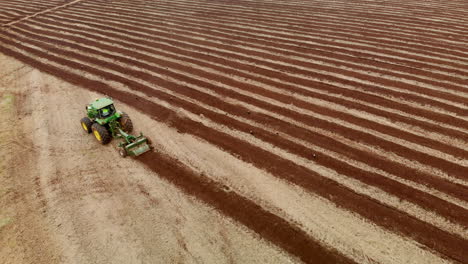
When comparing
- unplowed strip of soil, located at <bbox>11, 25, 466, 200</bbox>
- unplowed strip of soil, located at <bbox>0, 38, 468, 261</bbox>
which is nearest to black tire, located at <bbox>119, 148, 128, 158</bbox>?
unplowed strip of soil, located at <bbox>0, 38, 468, 261</bbox>

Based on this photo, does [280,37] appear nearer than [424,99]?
No

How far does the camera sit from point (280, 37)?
1634 cm

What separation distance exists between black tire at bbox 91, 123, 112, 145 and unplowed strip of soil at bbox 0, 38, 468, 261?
1936 mm

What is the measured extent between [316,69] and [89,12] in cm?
1919

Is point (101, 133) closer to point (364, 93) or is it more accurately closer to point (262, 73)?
point (262, 73)

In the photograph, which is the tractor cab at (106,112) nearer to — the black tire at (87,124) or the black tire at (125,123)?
the black tire at (125,123)

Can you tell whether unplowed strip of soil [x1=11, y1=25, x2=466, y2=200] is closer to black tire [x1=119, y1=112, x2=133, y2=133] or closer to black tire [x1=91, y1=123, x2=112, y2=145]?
black tire [x1=119, y1=112, x2=133, y2=133]

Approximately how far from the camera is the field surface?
624 centimetres

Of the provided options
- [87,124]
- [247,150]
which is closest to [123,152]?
[87,124]

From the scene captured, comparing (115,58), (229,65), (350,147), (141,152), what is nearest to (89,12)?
(115,58)

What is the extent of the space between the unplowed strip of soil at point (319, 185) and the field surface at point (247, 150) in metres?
0.04

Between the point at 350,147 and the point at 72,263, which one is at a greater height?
the point at 350,147

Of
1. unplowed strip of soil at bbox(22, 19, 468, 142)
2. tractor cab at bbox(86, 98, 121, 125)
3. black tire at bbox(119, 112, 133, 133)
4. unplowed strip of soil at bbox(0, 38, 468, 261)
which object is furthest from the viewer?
unplowed strip of soil at bbox(22, 19, 468, 142)

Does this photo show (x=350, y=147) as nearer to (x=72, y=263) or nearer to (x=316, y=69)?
(x=316, y=69)
